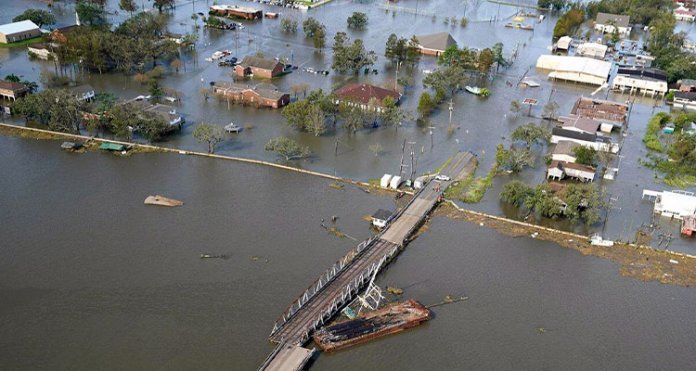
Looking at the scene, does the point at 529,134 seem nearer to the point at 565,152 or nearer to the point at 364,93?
the point at 565,152

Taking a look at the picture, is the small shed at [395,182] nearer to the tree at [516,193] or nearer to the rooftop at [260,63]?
the tree at [516,193]

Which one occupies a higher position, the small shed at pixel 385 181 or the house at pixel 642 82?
the house at pixel 642 82

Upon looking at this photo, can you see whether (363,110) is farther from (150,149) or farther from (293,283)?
(293,283)

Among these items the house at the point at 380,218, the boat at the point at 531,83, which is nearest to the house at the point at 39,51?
the house at the point at 380,218

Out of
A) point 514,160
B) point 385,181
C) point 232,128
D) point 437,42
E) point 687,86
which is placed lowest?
point 385,181

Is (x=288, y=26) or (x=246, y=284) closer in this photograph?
(x=246, y=284)

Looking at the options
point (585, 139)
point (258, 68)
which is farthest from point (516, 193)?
point (258, 68)
